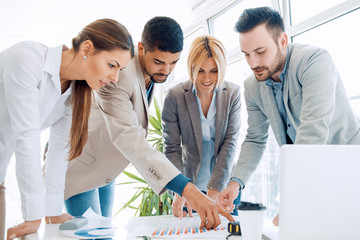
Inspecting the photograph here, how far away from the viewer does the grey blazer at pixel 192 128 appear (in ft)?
6.10

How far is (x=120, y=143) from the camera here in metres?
1.49

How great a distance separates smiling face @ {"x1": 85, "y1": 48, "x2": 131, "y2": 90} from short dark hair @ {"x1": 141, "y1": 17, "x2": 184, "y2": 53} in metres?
0.19

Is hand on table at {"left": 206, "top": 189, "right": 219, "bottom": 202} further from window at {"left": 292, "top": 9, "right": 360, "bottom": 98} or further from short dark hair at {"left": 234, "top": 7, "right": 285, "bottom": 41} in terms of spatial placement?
window at {"left": 292, "top": 9, "right": 360, "bottom": 98}

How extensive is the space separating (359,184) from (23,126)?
1.07m

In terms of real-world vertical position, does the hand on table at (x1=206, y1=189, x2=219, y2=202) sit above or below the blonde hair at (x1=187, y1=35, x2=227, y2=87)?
below

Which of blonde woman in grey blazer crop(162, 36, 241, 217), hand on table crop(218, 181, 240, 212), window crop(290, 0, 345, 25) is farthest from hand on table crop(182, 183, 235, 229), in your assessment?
window crop(290, 0, 345, 25)

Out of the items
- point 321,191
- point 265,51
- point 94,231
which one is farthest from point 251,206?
point 265,51

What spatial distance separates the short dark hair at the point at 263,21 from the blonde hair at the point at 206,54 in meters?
0.23

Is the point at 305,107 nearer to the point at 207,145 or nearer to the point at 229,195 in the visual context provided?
the point at 229,195

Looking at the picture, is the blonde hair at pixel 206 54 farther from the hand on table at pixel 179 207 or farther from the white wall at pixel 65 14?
the white wall at pixel 65 14

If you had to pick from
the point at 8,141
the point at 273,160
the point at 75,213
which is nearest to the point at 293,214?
the point at 8,141

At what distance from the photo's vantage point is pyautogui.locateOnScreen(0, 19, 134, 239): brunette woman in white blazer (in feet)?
3.76

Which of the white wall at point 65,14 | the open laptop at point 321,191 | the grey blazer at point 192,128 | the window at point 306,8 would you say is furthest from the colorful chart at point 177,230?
the white wall at point 65,14

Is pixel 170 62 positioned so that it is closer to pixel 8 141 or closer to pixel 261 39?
pixel 261 39
